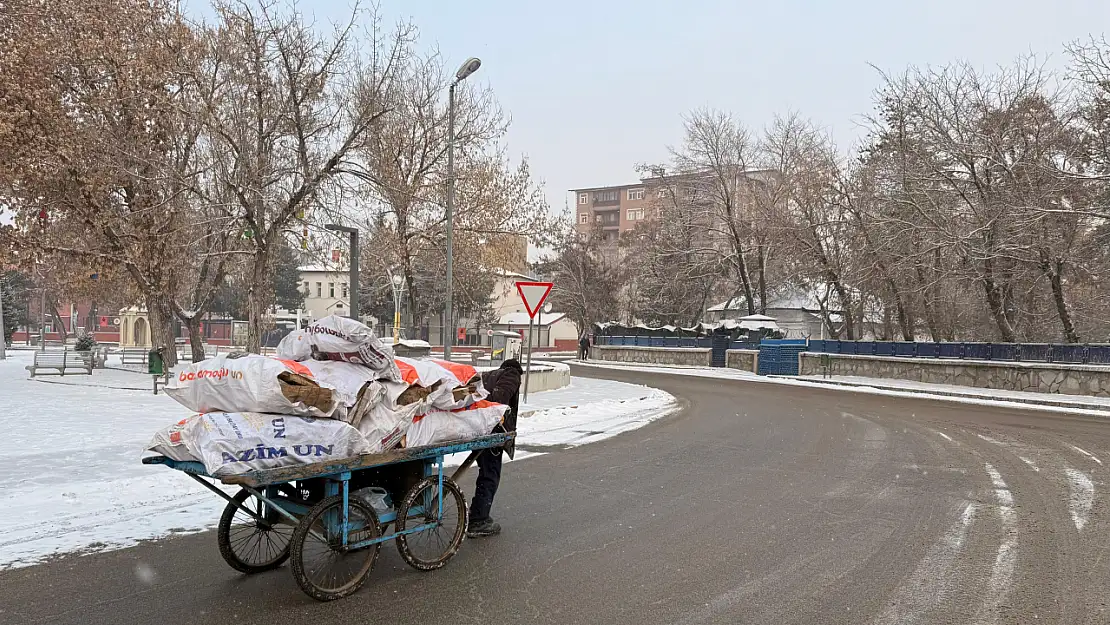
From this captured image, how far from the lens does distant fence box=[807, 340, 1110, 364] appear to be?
2245cm

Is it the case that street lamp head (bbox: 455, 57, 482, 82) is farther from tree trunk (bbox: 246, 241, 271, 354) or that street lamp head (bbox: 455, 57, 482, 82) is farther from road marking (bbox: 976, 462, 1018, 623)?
road marking (bbox: 976, 462, 1018, 623)

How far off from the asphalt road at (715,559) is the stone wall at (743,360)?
81.0ft

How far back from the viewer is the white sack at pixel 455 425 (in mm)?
5699

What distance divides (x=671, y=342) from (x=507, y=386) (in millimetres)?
35785

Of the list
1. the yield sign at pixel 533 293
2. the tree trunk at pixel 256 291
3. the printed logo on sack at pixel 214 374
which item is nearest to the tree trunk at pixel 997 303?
the yield sign at pixel 533 293

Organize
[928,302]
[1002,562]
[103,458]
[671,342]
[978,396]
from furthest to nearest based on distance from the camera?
1. [671,342]
2. [928,302]
3. [978,396]
4. [103,458]
5. [1002,562]

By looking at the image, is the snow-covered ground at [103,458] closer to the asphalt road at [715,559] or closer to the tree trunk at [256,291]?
the asphalt road at [715,559]

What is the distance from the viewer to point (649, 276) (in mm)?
48812

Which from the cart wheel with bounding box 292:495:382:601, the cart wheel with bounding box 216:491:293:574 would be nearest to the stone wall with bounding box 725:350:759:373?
the cart wheel with bounding box 216:491:293:574

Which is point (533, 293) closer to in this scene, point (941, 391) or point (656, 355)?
point (941, 391)

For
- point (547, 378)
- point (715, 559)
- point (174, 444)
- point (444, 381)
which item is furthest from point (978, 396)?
point (174, 444)

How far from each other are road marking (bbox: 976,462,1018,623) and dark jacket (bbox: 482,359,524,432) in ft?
11.7

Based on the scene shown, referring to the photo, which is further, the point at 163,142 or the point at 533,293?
the point at 163,142

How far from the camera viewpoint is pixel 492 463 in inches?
258
